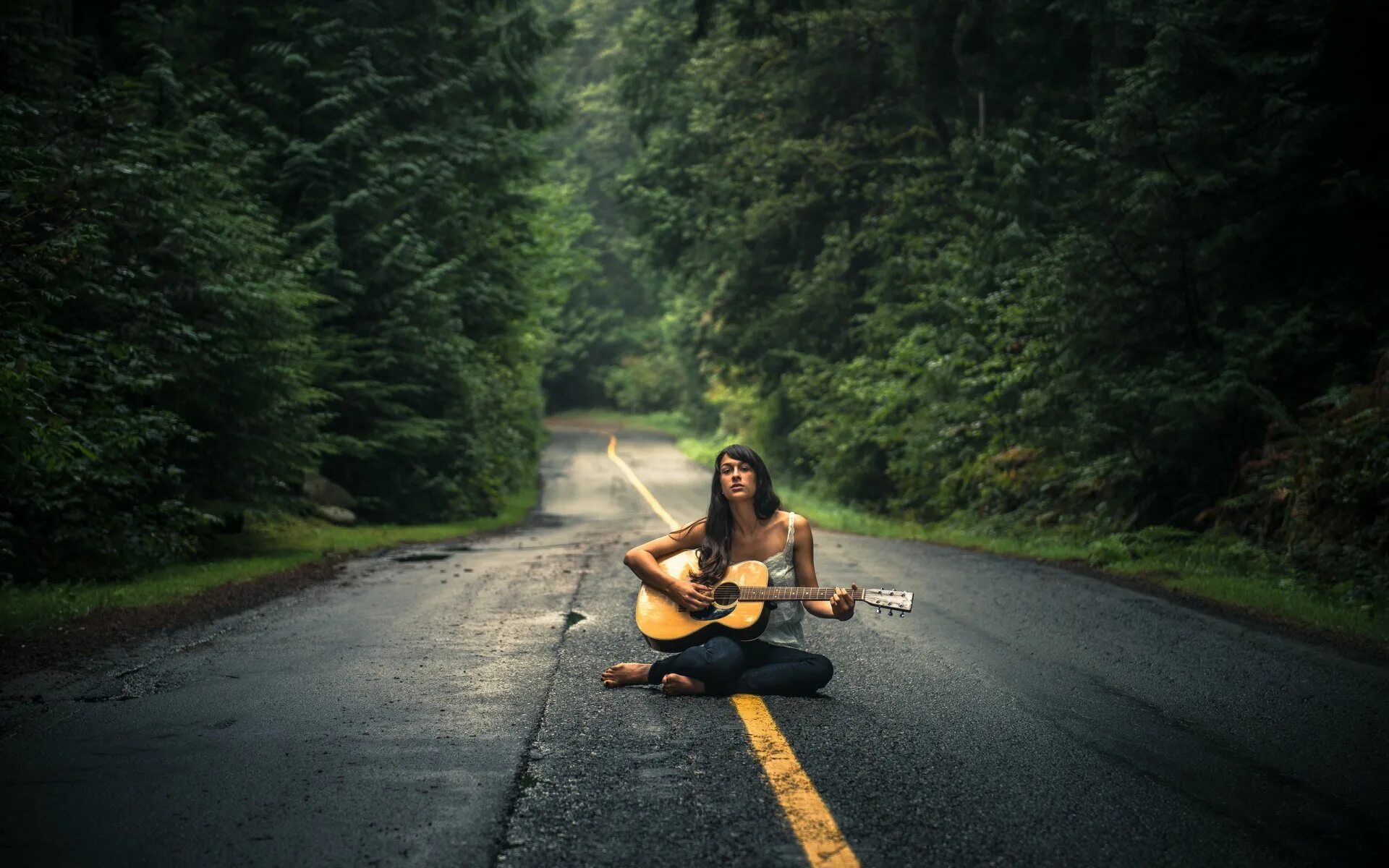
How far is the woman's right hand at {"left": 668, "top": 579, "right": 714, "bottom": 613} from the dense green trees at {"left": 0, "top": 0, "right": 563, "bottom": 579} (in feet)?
18.0

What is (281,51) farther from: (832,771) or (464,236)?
(832,771)

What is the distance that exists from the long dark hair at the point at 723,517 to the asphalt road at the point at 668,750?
2.30ft

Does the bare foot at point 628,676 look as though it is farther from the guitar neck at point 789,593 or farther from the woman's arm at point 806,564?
the woman's arm at point 806,564

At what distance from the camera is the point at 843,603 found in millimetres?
5688

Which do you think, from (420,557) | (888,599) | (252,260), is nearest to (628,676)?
(888,599)

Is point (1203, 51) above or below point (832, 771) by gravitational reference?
above

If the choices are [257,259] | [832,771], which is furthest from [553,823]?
[257,259]

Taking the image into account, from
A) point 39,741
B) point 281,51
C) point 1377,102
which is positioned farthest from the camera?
point 281,51

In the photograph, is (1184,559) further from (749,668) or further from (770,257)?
(770,257)

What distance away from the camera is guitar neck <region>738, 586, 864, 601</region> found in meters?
5.80

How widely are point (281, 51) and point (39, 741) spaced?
1922 centimetres

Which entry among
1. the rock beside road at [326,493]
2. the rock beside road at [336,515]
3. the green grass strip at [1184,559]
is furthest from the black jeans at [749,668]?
the rock beside road at [326,493]

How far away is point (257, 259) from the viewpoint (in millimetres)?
15781

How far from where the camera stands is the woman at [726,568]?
629 centimetres
